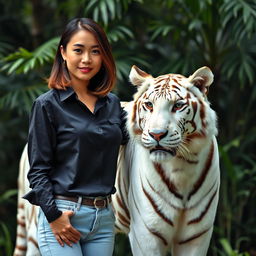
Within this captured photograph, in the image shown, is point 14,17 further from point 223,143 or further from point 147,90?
point 147,90

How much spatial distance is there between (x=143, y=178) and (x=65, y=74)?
0.74 m

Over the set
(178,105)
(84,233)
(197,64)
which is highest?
(178,105)

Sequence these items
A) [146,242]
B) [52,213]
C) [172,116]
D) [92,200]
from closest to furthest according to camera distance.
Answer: [52,213] → [92,200] → [172,116] → [146,242]

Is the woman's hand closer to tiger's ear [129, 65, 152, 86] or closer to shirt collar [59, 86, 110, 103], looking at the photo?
shirt collar [59, 86, 110, 103]

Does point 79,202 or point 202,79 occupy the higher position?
point 202,79

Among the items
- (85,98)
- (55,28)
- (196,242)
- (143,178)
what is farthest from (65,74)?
(55,28)

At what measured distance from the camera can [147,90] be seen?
114 inches

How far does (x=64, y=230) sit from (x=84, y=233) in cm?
12

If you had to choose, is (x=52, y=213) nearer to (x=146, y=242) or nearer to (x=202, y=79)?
(x=146, y=242)

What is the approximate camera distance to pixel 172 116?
2709mm

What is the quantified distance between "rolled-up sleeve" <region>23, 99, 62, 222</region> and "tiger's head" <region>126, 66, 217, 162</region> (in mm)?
482

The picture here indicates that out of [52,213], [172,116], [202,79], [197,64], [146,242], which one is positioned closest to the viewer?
[52,213]

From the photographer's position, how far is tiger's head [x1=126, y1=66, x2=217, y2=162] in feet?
8.71

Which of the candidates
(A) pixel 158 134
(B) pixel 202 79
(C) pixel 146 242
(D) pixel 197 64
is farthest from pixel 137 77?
(D) pixel 197 64
